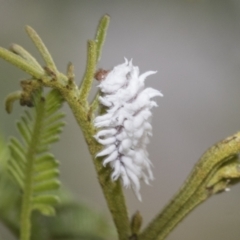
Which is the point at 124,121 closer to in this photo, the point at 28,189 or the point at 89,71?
the point at 89,71

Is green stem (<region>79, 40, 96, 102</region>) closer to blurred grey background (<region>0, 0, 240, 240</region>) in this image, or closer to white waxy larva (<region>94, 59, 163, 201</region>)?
white waxy larva (<region>94, 59, 163, 201</region>)

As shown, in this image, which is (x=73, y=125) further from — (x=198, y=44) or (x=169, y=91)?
(x=198, y=44)

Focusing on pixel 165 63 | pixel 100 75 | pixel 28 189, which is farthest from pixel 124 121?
pixel 165 63

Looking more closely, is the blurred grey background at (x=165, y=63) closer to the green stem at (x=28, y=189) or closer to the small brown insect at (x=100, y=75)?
the green stem at (x=28, y=189)

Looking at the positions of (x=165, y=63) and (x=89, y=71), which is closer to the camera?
(x=89, y=71)

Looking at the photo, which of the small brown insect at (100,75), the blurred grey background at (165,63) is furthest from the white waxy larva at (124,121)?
the blurred grey background at (165,63)

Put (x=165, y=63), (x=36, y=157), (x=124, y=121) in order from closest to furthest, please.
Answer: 1. (x=124, y=121)
2. (x=36, y=157)
3. (x=165, y=63)
